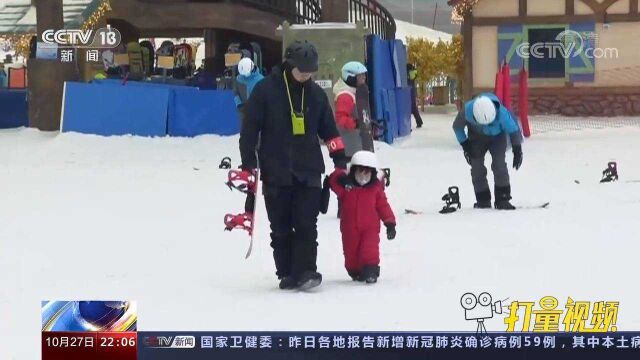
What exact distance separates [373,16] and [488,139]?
19.7 m

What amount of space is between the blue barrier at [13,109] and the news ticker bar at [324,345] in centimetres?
2031

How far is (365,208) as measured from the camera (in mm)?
7816

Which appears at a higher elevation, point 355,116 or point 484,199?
point 355,116

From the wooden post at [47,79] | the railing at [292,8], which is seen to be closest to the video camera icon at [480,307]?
the wooden post at [47,79]

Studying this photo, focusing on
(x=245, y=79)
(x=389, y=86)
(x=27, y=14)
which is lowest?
(x=389, y=86)

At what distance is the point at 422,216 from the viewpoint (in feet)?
36.9

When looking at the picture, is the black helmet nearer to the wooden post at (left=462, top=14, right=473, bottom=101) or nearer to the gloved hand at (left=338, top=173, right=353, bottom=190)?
the gloved hand at (left=338, top=173, right=353, bottom=190)

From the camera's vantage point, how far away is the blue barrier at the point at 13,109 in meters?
24.6

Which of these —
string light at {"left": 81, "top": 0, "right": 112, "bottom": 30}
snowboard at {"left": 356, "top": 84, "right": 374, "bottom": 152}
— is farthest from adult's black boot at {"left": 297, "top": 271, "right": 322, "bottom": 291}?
string light at {"left": 81, "top": 0, "right": 112, "bottom": 30}

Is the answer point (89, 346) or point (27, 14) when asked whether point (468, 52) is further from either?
point (89, 346)

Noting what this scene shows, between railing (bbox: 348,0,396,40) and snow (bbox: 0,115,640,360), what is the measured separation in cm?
1340

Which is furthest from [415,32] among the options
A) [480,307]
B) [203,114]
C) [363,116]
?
[480,307]

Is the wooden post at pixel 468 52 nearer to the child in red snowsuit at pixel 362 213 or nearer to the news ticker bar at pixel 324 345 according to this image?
the child in red snowsuit at pixel 362 213

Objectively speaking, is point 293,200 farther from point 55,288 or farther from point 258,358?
point 258,358
